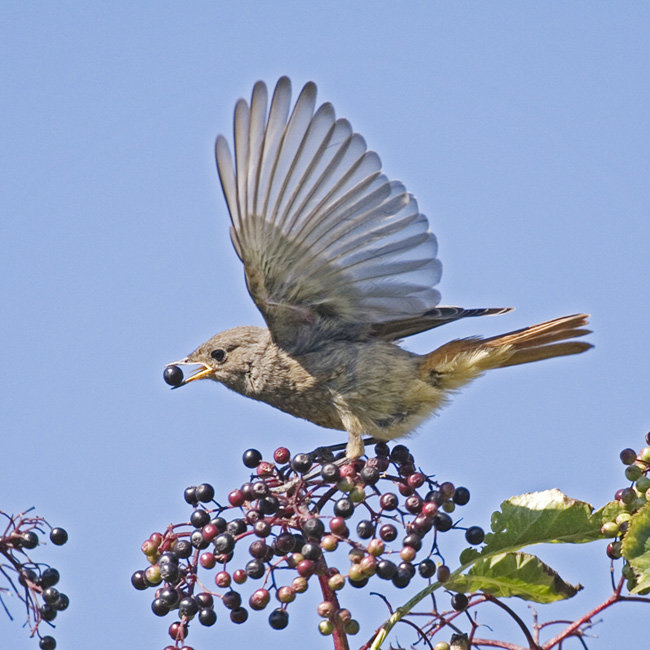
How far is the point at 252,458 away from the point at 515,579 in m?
1.15

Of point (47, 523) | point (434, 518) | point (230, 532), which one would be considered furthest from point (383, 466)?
point (47, 523)

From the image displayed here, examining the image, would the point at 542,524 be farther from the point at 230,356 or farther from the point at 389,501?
the point at 230,356

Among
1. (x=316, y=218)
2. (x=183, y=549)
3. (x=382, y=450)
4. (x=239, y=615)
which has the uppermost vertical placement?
(x=316, y=218)

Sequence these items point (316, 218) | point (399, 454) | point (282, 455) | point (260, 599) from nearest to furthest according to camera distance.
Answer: point (260, 599), point (282, 455), point (399, 454), point (316, 218)

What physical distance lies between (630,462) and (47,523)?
6.72ft

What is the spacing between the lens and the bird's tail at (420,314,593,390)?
5.12 meters

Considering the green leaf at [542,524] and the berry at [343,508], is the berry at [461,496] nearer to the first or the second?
the green leaf at [542,524]

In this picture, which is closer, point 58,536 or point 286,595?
point 286,595

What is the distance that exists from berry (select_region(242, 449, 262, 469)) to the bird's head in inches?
60.0

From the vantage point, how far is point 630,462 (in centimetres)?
327

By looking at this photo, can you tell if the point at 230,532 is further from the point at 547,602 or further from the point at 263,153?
the point at 263,153

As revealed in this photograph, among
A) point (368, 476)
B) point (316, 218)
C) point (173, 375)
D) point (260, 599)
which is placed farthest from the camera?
point (173, 375)

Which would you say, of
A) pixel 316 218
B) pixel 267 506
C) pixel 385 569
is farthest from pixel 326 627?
pixel 316 218

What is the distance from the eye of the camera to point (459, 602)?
3.21 metres
